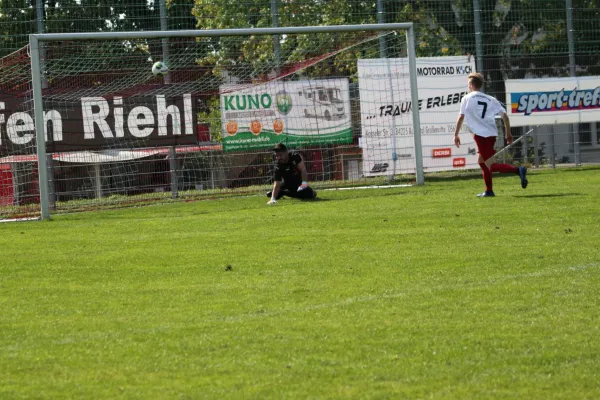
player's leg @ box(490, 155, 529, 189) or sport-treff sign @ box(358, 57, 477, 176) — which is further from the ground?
sport-treff sign @ box(358, 57, 477, 176)

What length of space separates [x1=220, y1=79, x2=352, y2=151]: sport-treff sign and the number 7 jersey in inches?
219

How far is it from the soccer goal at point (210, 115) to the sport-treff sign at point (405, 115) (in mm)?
32

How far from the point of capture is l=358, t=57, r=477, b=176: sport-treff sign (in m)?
21.1

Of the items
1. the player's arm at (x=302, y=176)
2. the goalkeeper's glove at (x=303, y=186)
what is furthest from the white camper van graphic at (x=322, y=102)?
the goalkeeper's glove at (x=303, y=186)

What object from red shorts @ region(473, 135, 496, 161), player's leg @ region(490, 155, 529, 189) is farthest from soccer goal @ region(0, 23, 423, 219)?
player's leg @ region(490, 155, 529, 189)

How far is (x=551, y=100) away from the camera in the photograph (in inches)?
943

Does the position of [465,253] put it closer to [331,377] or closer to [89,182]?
[331,377]

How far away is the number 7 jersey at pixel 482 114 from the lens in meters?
15.4

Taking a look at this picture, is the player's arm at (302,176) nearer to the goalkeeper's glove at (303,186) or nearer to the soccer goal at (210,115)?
the goalkeeper's glove at (303,186)

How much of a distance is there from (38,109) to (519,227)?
8173 millimetres

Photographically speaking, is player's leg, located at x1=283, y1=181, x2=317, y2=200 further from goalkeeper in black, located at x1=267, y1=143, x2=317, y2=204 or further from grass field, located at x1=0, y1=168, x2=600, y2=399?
grass field, located at x1=0, y1=168, x2=600, y2=399

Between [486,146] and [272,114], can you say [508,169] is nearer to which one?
[486,146]

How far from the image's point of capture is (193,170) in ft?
67.1

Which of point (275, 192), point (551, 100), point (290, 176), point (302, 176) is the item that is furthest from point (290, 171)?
point (551, 100)
